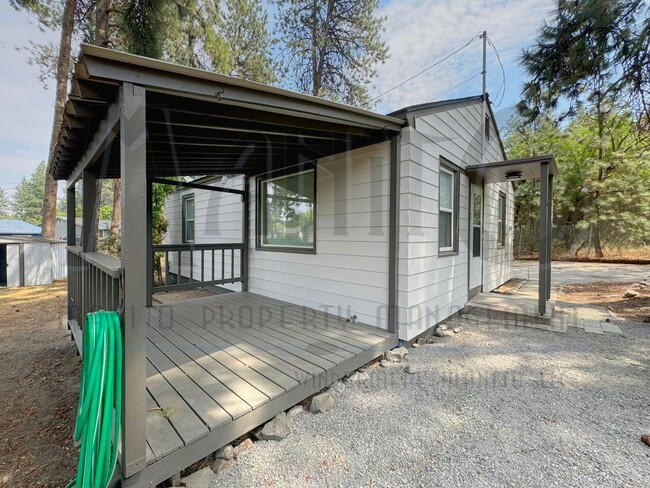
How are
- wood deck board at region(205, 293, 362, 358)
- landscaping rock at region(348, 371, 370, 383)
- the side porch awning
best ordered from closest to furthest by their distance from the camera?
landscaping rock at region(348, 371, 370, 383) → wood deck board at region(205, 293, 362, 358) → the side porch awning

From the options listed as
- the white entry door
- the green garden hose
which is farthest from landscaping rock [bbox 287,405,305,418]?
the white entry door

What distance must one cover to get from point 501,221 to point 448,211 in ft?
12.0

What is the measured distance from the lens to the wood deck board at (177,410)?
1.78 m

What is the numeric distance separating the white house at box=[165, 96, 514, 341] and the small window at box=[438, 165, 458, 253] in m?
0.02

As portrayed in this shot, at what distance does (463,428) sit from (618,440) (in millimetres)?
977

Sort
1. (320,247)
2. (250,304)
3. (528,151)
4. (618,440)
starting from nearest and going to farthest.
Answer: (618,440), (320,247), (250,304), (528,151)

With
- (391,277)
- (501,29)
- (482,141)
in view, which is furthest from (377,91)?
(391,277)

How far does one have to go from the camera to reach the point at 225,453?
192 cm

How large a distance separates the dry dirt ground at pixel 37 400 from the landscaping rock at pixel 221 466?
825mm

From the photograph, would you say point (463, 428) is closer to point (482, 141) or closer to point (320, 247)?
point (320, 247)

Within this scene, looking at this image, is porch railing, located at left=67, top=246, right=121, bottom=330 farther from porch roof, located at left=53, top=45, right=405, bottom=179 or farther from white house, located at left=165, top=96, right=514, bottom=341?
white house, located at left=165, top=96, right=514, bottom=341

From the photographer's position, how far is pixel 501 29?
677 cm

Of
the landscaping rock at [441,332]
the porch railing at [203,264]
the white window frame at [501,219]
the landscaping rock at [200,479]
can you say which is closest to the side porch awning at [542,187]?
the landscaping rock at [441,332]

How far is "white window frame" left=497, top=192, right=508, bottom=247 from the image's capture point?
7184 millimetres
